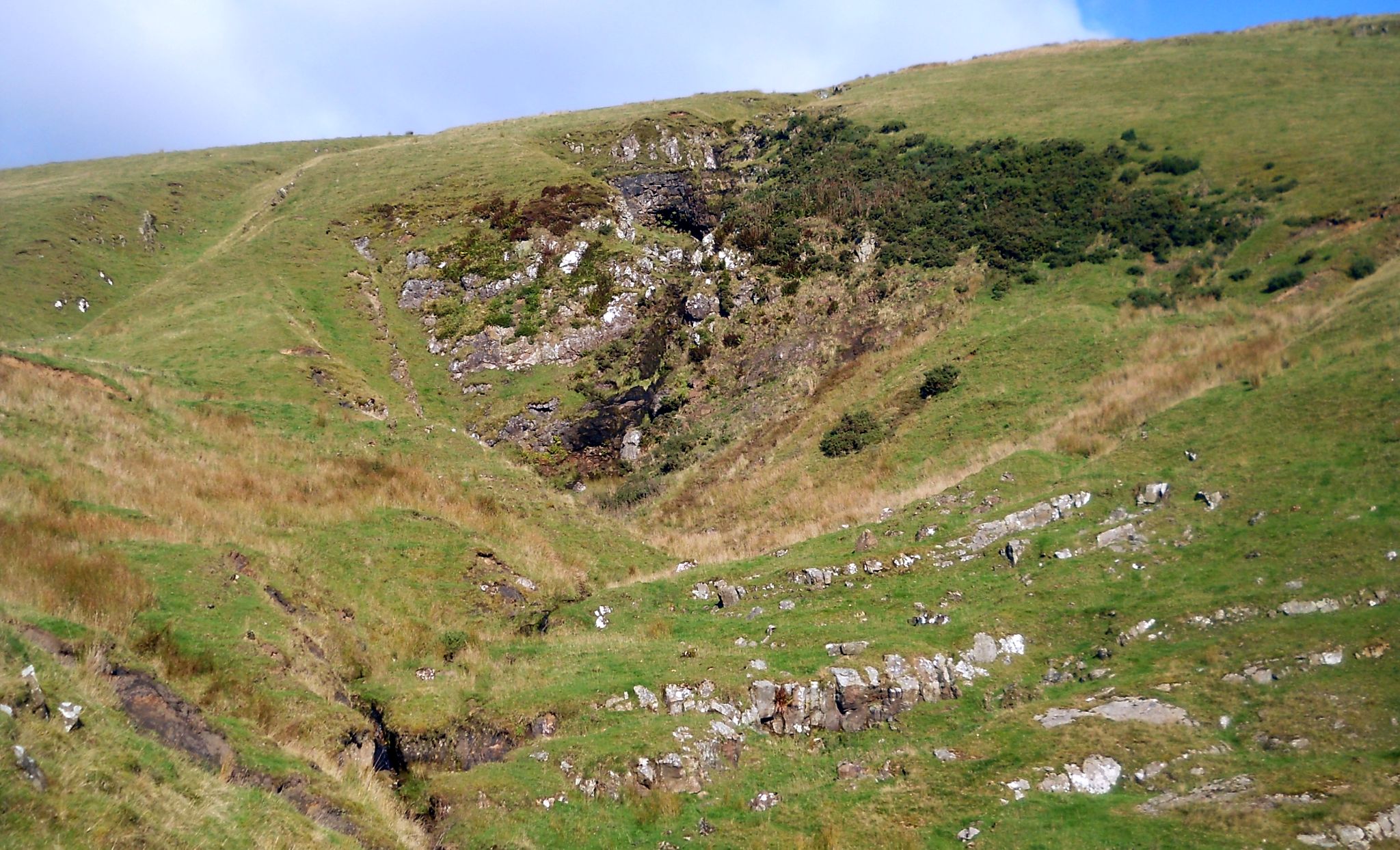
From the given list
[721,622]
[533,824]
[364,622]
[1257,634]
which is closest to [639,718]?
[533,824]

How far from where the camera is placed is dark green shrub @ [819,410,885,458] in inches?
1425

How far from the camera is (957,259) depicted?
162 feet

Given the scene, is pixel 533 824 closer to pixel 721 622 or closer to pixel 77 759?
pixel 77 759

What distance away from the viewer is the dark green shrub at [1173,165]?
49.9m

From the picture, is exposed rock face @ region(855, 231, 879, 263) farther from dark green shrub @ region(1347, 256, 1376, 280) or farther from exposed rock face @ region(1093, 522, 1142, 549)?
exposed rock face @ region(1093, 522, 1142, 549)

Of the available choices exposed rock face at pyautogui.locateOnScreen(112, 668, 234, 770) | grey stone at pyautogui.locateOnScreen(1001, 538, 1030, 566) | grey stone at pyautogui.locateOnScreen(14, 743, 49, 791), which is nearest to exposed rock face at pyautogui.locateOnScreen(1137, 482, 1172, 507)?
grey stone at pyautogui.locateOnScreen(1001, 538, 1030, 566)

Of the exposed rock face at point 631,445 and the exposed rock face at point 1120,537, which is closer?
the exposed rock face at point 1120,537

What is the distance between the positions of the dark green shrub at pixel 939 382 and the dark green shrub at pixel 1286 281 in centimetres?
1436

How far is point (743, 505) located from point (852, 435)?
238 inches

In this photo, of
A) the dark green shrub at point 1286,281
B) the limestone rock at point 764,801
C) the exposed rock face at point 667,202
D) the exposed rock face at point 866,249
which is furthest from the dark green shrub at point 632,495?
the dark green shrub at point 1286,281

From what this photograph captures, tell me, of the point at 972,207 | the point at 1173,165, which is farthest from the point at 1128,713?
the point at 1173,165

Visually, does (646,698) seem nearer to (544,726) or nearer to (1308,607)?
(544,726)

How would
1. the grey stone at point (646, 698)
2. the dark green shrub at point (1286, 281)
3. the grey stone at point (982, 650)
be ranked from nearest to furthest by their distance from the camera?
the grey stone at point (646, 698), the grey stone at point (982, 650), the dark green shrub at point (1286, 281)

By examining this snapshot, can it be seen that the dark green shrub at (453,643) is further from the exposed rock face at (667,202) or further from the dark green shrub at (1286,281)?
the exposed rock face at (667,202)
